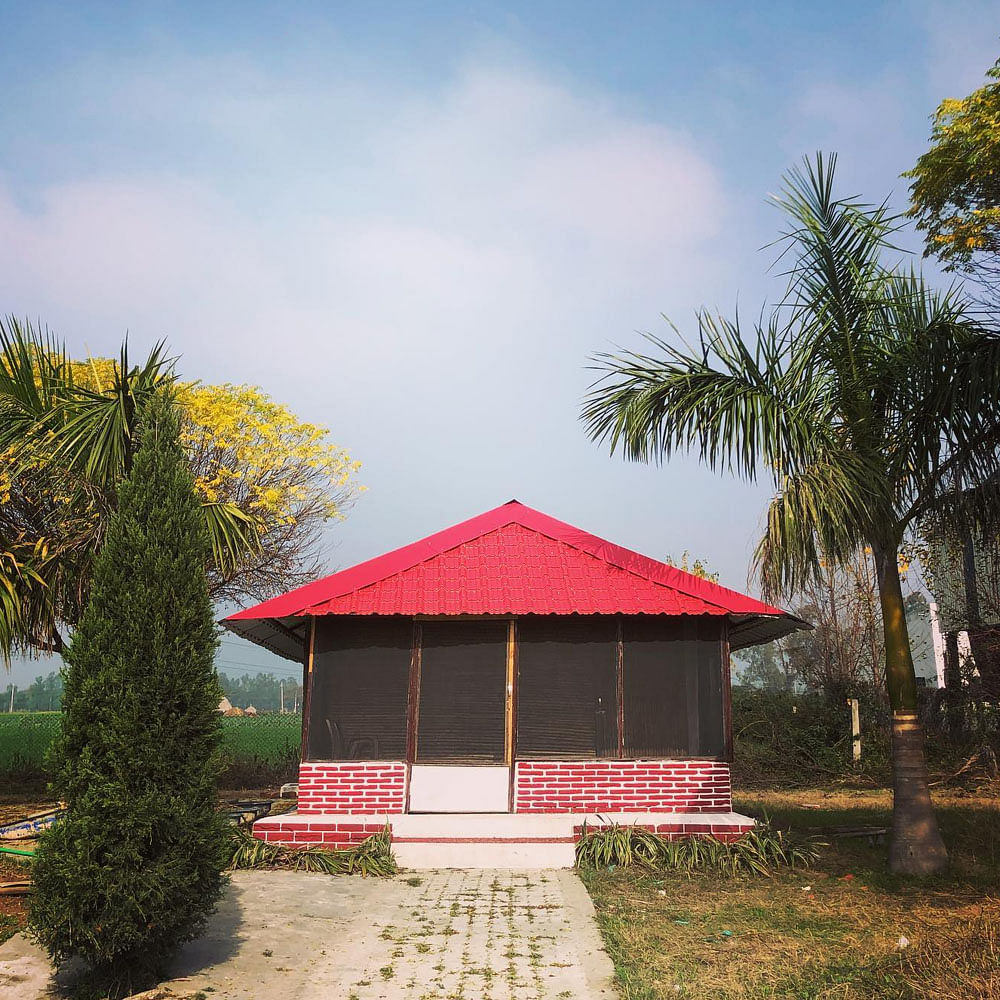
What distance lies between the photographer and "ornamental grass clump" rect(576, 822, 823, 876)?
8.75 m

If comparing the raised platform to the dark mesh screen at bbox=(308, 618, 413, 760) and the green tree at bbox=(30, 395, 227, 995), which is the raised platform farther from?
the green tree at bbox=(30, 395, 227, 995)

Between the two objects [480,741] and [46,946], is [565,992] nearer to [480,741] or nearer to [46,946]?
[46,946]

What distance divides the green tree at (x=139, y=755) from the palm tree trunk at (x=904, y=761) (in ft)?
19.9

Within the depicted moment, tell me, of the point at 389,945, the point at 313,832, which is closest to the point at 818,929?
the point at 389,945

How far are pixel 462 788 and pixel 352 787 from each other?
4.07 ft

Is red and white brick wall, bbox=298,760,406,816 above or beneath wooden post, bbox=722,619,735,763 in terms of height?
beneath

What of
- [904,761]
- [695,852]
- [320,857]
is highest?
[904,761]

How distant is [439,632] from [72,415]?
14.3ft

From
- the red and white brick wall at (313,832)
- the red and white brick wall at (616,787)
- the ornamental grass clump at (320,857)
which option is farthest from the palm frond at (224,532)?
the red and white brick wall at (616,787)

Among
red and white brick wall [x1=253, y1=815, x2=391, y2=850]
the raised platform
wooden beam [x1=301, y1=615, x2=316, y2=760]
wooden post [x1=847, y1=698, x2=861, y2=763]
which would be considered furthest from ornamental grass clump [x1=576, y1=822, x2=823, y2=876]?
wooden post [x1=847, y1=698, x2=861, y2=763]

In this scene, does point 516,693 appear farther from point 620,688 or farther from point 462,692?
point 620,688

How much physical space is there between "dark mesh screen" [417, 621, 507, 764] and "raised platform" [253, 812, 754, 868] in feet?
2.45

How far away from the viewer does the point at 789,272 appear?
884cm

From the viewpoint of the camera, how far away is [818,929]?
6605mm
